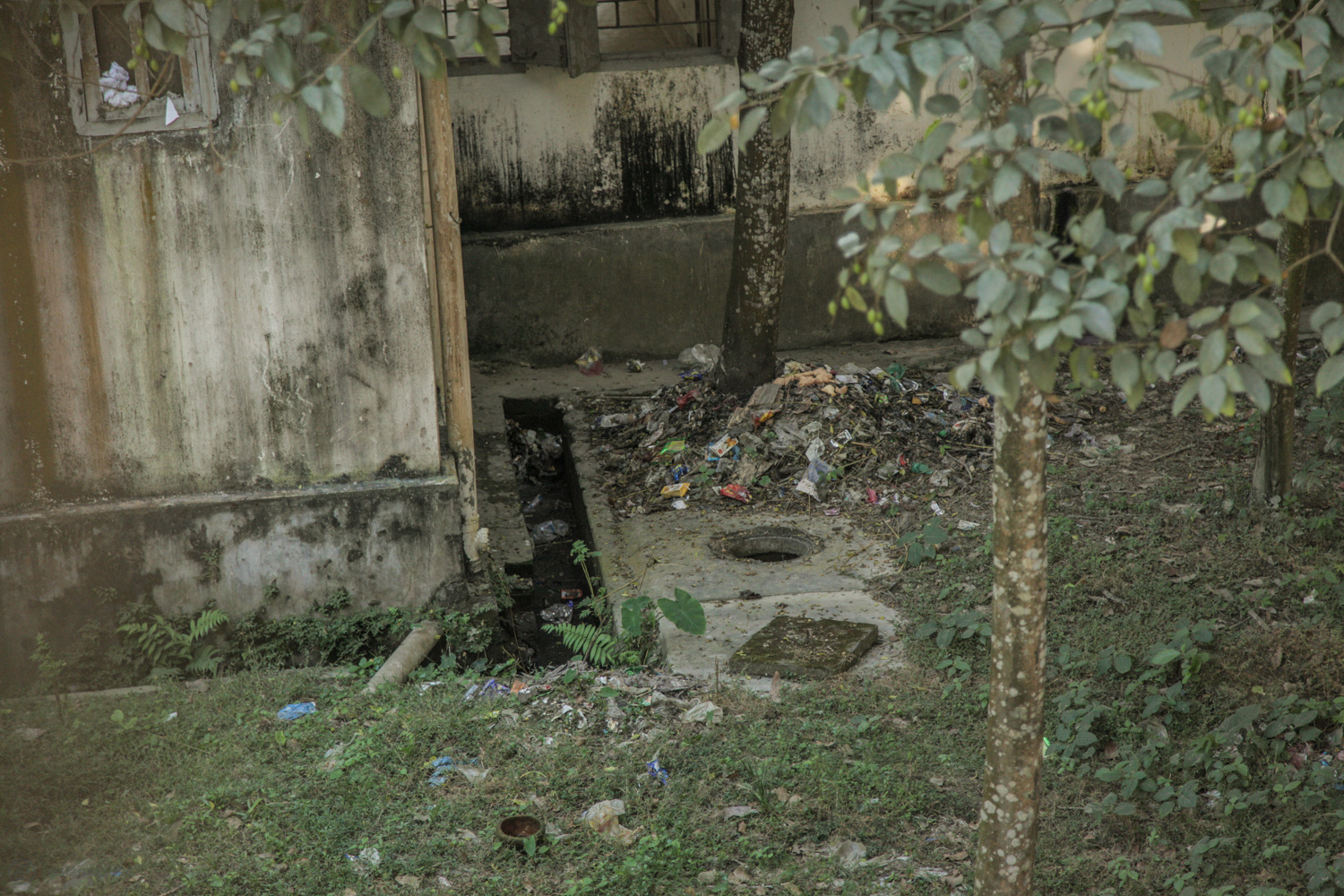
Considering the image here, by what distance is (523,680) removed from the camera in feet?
14.9

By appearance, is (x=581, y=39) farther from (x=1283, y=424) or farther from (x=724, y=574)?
(x=1283, y=424)

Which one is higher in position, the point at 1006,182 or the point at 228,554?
the point at 1006,182

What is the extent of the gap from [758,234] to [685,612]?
3287 millimetres

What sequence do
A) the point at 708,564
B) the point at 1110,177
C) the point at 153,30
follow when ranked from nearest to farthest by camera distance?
the point at 1110,177, the point at 153,30, the point at 708,564

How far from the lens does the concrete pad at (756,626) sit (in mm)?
4531

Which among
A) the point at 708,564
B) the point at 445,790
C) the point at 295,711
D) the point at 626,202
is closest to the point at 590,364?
the point at 626,202

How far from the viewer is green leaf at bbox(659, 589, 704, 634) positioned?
15.1 feet

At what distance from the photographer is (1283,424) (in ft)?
17.4

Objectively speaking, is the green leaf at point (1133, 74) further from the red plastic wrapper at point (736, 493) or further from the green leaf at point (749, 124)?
the red plastic wrapper at point (736, 493)

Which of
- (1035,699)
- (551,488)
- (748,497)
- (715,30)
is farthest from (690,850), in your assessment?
(715,30)

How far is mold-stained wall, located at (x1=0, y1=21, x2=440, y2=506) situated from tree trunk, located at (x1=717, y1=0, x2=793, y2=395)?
2.95m

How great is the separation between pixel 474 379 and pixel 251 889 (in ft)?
19.8

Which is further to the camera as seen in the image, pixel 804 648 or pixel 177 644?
pixel 177 644

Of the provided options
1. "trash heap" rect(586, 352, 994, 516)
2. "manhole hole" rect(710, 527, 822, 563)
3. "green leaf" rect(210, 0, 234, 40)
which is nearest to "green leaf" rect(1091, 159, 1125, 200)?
"green leaf" rect(210, 0, 234, 40)
